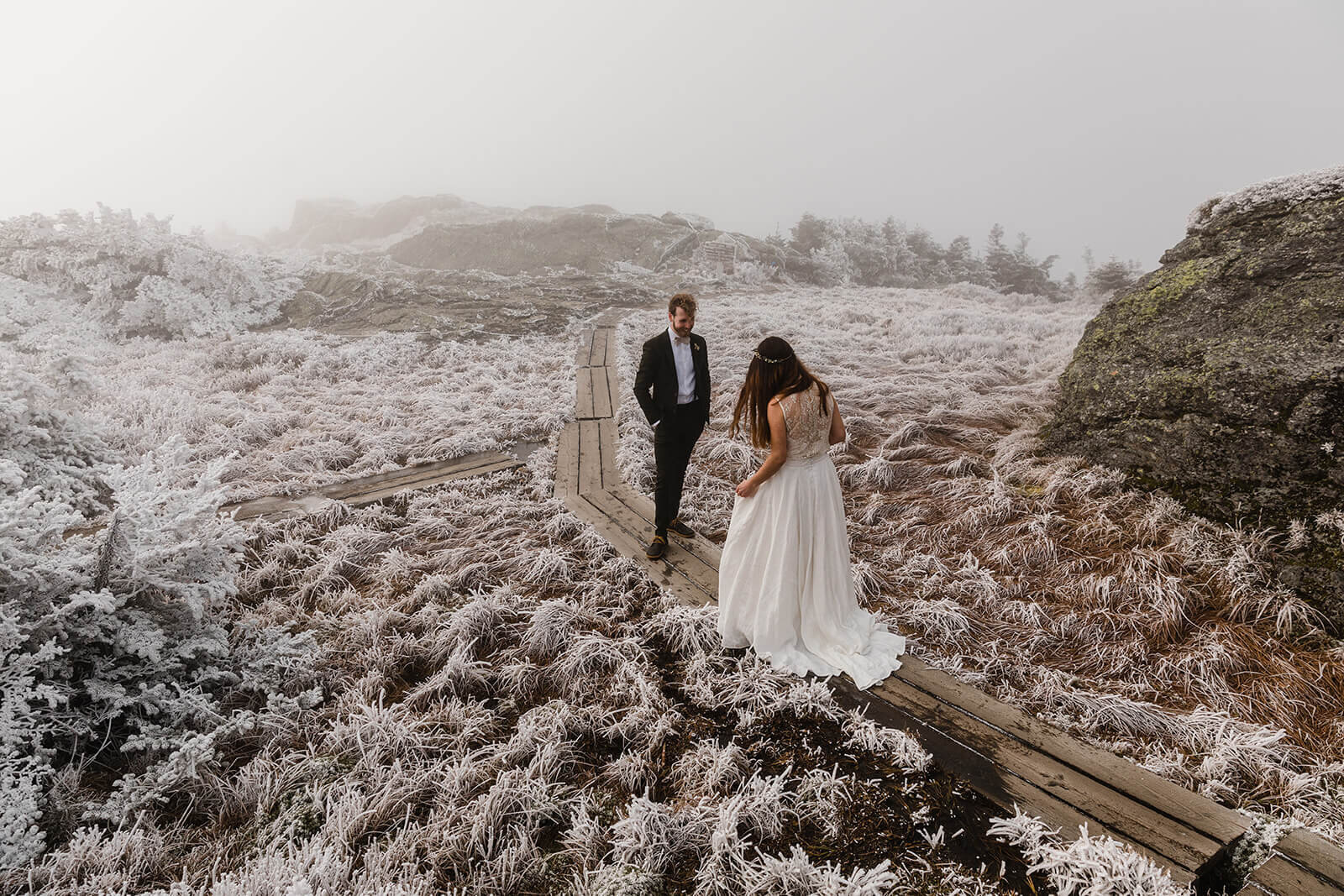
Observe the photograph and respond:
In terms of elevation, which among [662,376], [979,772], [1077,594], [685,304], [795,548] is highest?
[685,304]

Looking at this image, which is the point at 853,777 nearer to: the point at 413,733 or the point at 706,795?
the point at 706,795

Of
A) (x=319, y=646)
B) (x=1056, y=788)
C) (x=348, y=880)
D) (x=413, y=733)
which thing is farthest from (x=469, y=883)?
(x=1056, y=788)

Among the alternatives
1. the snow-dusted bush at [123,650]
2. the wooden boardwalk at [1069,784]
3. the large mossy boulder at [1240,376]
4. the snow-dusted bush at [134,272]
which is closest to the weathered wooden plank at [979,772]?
the wooden boardwalk at [1069,784]

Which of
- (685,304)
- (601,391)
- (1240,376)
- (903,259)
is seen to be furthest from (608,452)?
(903,259)

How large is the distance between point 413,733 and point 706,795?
1.74 metres

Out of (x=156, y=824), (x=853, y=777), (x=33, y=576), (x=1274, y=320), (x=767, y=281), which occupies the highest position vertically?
(x=767, y=281)

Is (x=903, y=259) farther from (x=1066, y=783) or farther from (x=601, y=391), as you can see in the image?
(x=1066, y=783)

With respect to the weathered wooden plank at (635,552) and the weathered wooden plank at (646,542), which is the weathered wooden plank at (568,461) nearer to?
the weathered wooden plank at (635,552)

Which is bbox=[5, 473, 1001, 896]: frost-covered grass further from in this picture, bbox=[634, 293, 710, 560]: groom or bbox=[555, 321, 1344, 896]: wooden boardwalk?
bbox=[634, 293, 710, 560]: groom

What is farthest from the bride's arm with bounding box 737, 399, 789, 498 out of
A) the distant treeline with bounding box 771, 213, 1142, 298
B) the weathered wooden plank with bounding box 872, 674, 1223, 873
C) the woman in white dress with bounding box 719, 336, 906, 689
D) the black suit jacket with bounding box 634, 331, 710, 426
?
the distant treeline with bounding box 771, 213, 1142, 298

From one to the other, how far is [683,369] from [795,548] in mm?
1991

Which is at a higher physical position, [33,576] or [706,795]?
[33,576]

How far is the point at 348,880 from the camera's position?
2521 millimetres

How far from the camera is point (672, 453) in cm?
510
